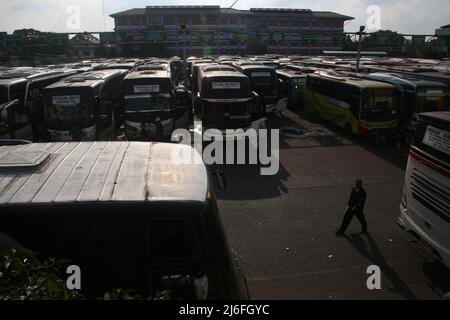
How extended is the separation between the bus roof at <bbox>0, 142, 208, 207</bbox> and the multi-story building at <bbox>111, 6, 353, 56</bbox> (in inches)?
2647

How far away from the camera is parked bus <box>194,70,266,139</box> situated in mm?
15805

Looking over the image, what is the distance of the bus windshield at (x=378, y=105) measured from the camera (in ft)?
56.7

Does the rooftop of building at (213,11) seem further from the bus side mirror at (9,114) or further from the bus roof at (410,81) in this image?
the bus side mirror at (9,114)

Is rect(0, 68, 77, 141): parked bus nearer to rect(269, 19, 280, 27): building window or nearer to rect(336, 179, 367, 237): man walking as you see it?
rect(336, 179, 367, 237): man walking

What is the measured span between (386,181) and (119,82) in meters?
15.7

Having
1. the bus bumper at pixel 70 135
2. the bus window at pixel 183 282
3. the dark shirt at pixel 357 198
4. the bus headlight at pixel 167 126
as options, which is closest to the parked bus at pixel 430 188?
the dark shirt at pixel 357 198

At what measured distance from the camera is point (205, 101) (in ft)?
52.2

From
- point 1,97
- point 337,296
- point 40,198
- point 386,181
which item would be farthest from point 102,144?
point 1,97

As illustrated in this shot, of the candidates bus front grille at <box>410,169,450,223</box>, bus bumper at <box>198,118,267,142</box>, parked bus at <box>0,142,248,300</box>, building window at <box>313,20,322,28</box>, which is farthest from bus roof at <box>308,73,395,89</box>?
building window at <box>313,20,322,28</box>

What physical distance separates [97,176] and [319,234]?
21.0 feet

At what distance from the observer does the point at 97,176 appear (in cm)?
383

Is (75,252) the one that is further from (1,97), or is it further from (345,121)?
(345,121)

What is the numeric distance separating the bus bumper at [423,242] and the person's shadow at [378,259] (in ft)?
2.46

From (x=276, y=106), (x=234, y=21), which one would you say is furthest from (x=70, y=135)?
(x=234, y=21)
